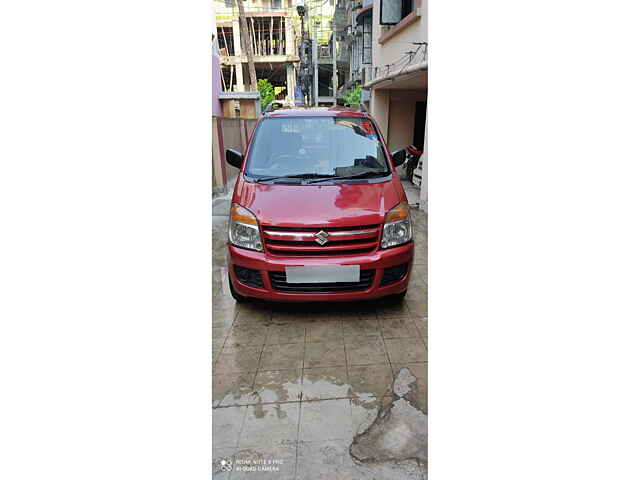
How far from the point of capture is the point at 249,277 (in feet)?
8.87

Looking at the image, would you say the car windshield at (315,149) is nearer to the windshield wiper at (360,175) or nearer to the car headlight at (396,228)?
the windshield wiper at (360,175)

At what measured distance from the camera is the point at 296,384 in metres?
2.13

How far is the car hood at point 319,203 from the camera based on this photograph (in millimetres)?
2545

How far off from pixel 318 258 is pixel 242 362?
31.4 inches

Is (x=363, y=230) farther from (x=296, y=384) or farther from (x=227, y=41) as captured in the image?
(x=227, y=41)

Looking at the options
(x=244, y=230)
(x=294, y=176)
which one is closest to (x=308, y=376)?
(x=244, y=230)

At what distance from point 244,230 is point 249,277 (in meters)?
0.33

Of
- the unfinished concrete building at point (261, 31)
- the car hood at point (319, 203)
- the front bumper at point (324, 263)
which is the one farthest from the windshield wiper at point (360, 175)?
the unfinished concrete building at point (261, 31)

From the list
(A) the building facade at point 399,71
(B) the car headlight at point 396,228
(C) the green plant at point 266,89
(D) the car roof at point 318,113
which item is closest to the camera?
(B) the car headlight at point 396,228

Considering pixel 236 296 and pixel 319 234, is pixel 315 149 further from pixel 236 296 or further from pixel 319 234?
pixel 236 296

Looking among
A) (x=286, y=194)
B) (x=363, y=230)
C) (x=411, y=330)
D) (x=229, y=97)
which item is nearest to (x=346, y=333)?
(x=411, y=330)

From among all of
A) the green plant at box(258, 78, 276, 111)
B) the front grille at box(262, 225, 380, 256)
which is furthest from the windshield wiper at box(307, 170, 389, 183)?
the green plant at box(258, 78, 276, 111)

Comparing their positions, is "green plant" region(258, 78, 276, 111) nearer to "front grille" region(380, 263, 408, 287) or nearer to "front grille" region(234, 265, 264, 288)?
"front grille" region(234, 265, 264, 288)

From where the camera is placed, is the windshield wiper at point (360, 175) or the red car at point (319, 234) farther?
the windshield wiper at point (360, 175)
